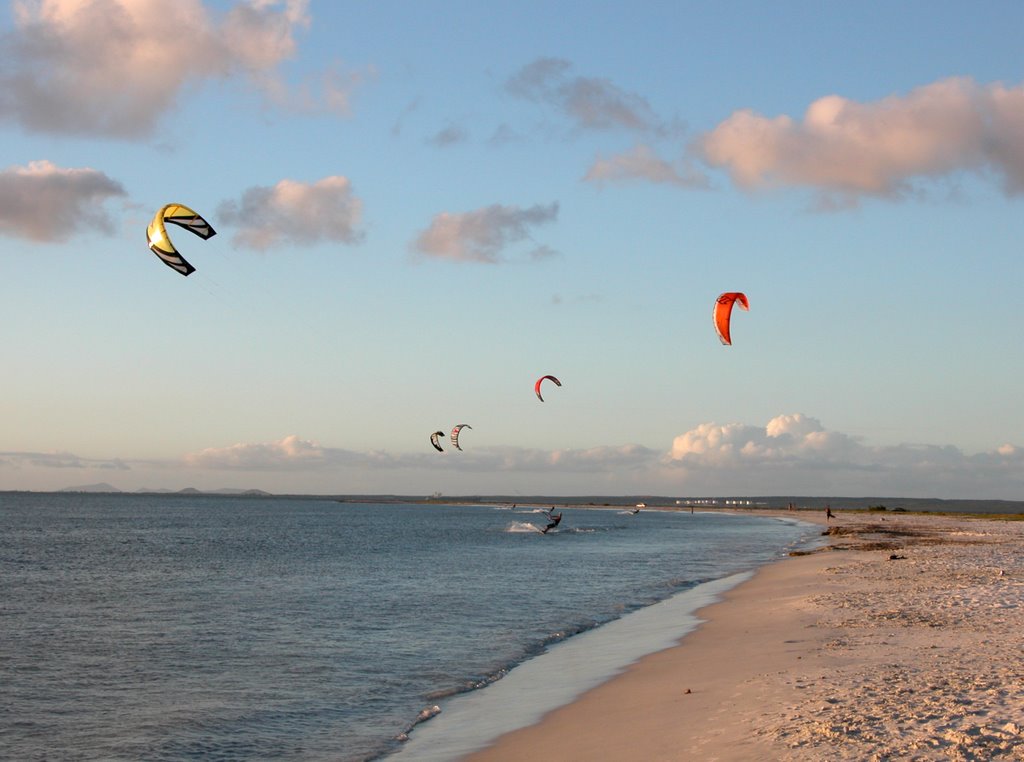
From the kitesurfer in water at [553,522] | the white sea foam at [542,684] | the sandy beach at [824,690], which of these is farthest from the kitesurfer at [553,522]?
the sandy beach at [824,690]

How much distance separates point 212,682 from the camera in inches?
679

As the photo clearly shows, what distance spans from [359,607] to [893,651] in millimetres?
17688

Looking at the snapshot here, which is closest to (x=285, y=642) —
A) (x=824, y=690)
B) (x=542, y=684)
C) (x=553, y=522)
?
(x=542, y=684)

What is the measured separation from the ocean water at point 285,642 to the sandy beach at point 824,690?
227 cm

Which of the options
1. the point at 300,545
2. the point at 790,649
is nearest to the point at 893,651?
the point at 790,649

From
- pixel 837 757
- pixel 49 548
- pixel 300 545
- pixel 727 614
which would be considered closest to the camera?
pixel 837 757

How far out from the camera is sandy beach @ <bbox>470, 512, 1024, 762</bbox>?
9594mm

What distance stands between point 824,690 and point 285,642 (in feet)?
44.8

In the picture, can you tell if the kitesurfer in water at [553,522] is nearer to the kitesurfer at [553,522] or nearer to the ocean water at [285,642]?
the kitesurfer at [553,522]

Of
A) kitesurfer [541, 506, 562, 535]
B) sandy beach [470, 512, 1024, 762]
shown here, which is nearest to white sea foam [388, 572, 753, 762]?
sandy beach [470, 512, 1024, 762]

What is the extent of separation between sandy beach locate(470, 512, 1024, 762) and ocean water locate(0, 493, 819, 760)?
2272mm

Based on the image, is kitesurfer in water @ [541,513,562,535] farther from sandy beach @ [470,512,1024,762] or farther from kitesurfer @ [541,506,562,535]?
sandy beach @ [470,512,1024,762]

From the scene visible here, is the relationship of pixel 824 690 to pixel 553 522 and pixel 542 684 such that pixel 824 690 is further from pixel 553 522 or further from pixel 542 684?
pixel 553 522

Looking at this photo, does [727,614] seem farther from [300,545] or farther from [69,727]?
[300,545]
